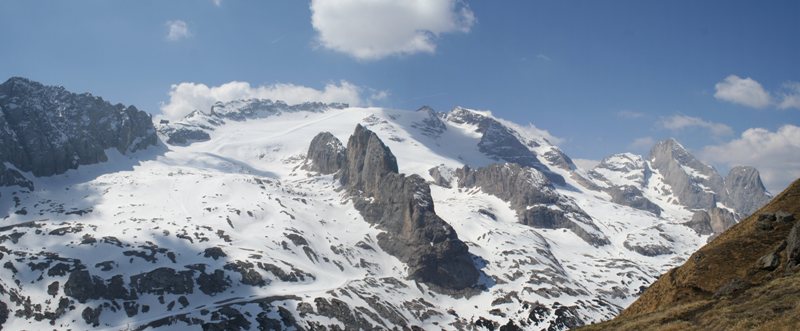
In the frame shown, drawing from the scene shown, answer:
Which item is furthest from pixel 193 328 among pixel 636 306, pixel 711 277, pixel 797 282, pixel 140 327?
pixel 797 282

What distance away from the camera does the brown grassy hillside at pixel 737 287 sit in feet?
168

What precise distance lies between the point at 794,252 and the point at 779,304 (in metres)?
15.3

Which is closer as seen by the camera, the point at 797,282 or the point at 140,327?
the point at 797,282

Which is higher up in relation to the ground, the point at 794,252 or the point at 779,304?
the point at 794,252

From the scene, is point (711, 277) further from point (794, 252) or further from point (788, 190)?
point (788, 190)

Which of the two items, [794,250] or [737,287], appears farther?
[737,287]

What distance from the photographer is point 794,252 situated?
208 feet

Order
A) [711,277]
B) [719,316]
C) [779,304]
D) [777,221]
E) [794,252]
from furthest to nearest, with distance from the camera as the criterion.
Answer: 1. [777,221]
2. [711,277]
3. [794,252]
4. [719,316]
5. [779,304]

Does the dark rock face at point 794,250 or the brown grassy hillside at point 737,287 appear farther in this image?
the dark rock face at point 794,250

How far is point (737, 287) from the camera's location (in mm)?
Result: 63875

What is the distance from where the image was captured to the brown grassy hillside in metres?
51.3

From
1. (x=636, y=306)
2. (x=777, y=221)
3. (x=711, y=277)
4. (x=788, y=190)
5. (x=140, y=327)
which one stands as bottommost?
(x=140, y=327)

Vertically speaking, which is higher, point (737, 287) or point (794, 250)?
point (794, 250)

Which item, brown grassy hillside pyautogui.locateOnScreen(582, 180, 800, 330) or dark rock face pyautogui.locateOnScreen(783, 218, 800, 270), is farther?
dark rock face pyautogui.locateOnScreen(783, 218, 800, 270)
